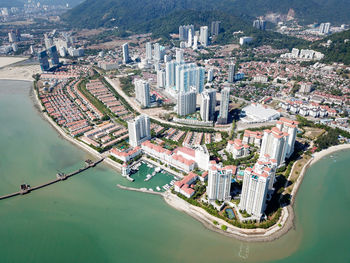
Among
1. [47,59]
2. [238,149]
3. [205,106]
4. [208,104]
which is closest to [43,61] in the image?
[47,59]

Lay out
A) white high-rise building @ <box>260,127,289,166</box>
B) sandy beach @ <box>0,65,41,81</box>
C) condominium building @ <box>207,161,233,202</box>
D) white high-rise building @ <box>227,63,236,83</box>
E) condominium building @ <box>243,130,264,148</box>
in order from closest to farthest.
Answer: condominium building @ <box>207,161,233,202</box>, white high-rise building @ <box>260,127,289,166</box>, condominium building @ <box>243,130,264,148</box>, white high-rise building @ <box>227,63,236,83</box>, sandy beach @ <box>0,65,41,81</box>

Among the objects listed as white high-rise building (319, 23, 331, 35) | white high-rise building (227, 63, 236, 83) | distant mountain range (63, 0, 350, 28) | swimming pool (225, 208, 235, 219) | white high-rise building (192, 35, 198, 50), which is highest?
distant mountain range (63, 0, 350, 28)

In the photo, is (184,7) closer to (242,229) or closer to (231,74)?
(231,74)

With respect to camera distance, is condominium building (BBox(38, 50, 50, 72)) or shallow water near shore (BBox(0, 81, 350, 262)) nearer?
shallow water near shore (BBox(0, 81, 350, 262))

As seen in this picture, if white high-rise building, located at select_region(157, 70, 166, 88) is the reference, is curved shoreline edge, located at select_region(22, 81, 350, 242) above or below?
below

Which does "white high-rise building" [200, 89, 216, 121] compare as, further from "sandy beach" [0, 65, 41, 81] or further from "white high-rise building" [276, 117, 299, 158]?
"sandy beach" [0, 65, 41, 81]

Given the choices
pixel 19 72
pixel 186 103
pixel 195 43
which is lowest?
pixel 19 72

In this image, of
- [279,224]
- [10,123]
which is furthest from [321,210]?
[10,123]

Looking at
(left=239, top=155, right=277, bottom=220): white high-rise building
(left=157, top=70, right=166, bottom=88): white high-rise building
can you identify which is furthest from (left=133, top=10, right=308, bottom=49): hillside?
(left=239, top=155, right=277, bottom=220): white high-rise building

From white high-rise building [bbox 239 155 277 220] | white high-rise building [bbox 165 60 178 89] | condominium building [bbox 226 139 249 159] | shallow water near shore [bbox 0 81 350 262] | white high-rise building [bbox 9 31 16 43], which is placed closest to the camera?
shallow water near shore [bbox 0 81 350 262]
